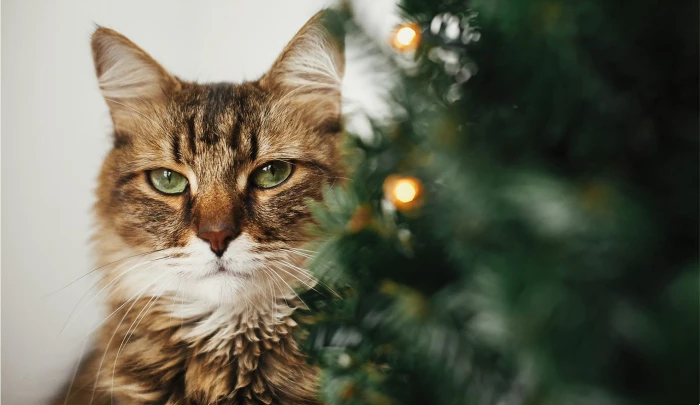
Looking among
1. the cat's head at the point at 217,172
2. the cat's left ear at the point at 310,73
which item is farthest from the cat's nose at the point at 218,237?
the cat's left ear at the point at 310,73

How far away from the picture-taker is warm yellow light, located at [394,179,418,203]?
0.46 metres

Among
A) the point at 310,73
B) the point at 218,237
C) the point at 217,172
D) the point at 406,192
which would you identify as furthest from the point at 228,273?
the point at 406,192

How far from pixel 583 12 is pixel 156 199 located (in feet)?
2.77

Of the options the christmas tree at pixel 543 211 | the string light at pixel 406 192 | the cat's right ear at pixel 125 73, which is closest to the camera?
the christmas tree at pixel 543 211

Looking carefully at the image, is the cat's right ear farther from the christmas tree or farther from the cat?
the christmas tree

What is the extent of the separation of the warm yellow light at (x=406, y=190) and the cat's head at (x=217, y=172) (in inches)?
18.5

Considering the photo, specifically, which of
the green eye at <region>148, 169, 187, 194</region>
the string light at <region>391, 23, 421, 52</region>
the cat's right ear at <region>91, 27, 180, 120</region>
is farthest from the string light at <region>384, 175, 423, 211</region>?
the cat's right ear at <region>91, 27, 180, 120</region>

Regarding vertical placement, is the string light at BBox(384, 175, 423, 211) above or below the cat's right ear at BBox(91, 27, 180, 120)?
below

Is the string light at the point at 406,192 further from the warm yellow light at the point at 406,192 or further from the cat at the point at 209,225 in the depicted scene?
the cat at the point at 209,225

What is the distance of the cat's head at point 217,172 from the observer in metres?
0.92

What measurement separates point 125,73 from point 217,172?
33 cm

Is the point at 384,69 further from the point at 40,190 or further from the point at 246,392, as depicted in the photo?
the point at 40,190

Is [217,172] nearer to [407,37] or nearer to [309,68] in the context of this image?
[309,68]

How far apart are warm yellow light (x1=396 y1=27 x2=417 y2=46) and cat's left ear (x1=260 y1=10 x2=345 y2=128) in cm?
48
